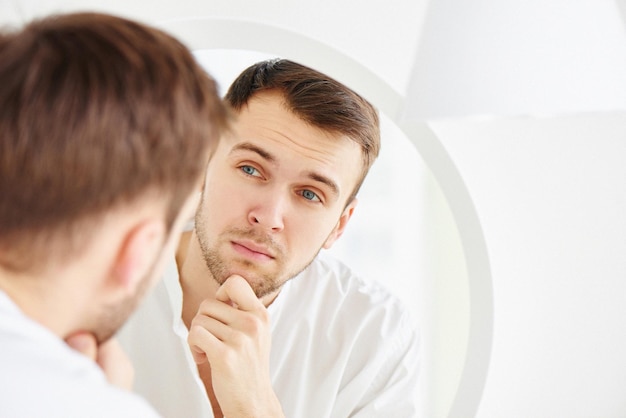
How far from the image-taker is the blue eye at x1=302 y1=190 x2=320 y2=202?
1.70m

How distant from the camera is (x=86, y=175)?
82 centimetres

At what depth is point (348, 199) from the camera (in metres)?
1.82

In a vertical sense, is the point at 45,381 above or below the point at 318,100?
below

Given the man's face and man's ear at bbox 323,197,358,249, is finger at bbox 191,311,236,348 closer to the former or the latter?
the man's face

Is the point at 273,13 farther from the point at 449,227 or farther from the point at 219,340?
the point at 449,227

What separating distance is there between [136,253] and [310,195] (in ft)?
2.83

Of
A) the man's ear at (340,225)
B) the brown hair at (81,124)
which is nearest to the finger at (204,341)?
the man's ear at (340,225)

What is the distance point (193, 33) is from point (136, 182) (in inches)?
25.1

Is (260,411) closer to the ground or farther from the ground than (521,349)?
closer to the ground

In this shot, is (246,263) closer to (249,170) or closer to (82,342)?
(249,170)

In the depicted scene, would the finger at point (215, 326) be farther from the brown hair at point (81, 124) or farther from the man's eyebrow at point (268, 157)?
the brown hair at point (81, 124)

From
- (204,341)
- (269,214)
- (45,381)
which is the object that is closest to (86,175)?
(45,381)

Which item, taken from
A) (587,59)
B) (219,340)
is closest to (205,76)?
(587,59)

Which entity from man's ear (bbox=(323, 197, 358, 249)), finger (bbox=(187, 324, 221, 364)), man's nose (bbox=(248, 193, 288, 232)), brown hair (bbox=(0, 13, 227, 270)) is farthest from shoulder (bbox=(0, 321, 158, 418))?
man's ear (bbox=(323, 197, 358, 249))
